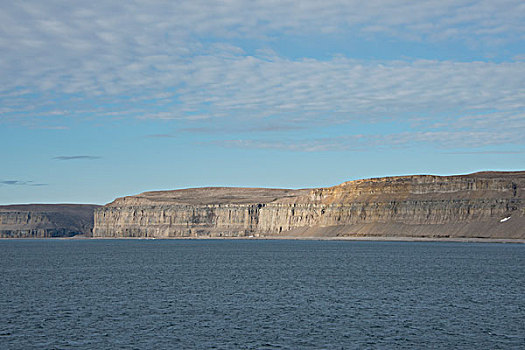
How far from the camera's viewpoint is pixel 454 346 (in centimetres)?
3566

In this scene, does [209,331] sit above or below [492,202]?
below

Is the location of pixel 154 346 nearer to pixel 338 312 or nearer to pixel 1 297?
pixel 338 312

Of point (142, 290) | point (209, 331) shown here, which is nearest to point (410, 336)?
point (209, 331)

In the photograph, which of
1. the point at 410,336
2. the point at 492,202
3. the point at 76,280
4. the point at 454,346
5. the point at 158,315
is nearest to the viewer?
the point at 454,346

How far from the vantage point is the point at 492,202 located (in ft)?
611

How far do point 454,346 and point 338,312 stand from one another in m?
12.7

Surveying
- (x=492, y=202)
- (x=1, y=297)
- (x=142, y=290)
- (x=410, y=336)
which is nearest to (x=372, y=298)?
(x=410, y=336)

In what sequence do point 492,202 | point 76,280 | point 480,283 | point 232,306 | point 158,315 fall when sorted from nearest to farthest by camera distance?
point 158,315 → point 232,306 → point 480,283 → point 76,280 → point 492,202

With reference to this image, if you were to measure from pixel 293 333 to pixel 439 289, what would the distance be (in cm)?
2665

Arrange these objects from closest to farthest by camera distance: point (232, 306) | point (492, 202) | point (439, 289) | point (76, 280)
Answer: point (232, 306), point (439, 289), point (76, 280), point (492, 202)

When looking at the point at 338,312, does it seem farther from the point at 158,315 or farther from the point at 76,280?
the point at 76,280

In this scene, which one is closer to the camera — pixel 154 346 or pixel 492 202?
pixel 154 346

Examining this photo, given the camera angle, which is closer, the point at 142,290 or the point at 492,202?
the point at 142,290

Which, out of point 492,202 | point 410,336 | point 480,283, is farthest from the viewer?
point 492,202
